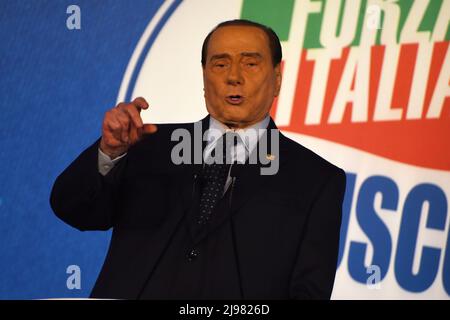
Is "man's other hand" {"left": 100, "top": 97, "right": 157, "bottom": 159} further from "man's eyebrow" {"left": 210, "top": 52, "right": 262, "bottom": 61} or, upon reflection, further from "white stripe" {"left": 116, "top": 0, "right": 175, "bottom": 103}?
"white stripe" {"left": 116, "top": 0, "right": 175, "bottom": 103}

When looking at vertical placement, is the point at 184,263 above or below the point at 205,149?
below

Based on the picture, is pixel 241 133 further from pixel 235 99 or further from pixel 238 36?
pixel 238 36

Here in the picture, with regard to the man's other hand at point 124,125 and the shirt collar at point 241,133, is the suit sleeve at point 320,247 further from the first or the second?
the man's other hand at point 124,125

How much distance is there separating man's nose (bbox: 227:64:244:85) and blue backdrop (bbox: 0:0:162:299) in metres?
0.96

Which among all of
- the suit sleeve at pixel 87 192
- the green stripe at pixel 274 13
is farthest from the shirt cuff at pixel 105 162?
the green stripe at pixel 274 13

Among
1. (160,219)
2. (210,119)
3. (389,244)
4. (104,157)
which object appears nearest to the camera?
(104,157)

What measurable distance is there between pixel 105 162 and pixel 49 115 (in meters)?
1.18

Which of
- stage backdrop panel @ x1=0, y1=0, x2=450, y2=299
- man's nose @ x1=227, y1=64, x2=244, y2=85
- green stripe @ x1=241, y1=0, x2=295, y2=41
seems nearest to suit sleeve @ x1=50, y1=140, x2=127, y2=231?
man's nose @ x1=227, y1=64, x2=244, y2=85

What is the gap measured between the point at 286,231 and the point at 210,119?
0.37 m

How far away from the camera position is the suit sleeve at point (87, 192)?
5.71 ft

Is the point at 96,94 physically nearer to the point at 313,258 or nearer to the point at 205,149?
the point at 205,149

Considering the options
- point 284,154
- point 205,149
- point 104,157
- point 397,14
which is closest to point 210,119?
point 205,149

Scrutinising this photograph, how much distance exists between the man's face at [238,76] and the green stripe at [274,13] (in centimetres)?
84

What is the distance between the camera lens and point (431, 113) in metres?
2.81
